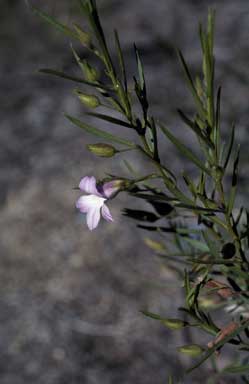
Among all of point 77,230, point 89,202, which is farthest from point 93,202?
point 77,230

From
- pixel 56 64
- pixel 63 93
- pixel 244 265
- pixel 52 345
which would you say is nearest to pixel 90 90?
Answer: pixel 63 93

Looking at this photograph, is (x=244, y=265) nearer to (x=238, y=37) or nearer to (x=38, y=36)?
(x=238, y=37)

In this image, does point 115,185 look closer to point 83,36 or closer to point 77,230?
point 83,36

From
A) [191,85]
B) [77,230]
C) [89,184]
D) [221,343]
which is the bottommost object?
[77,230]

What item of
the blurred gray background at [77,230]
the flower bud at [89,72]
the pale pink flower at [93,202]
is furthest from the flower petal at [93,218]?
the blurred gray background at [77,230]

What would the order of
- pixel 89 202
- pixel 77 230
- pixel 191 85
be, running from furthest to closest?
pixel 77 230, pixel 89 202, pixel 191 85

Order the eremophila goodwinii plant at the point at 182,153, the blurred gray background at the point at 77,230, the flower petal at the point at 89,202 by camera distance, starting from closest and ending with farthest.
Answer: the eremophila goodwinii plant at the point at 182,153, the flower petal at the point at 89,202, the blurred gray background at the point at 77,230

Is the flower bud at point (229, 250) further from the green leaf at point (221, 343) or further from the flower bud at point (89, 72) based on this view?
the flower bud at point (89, 72)
